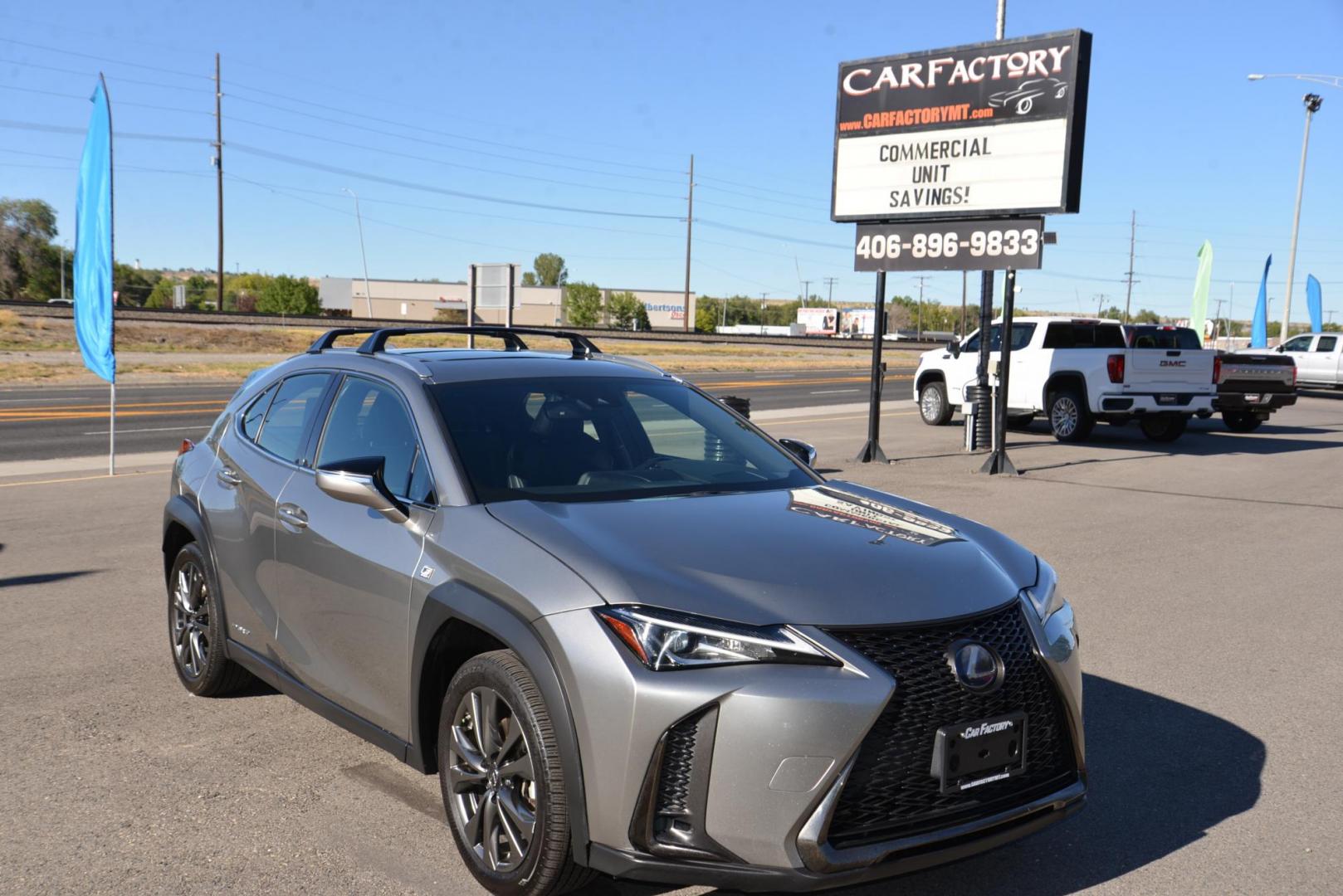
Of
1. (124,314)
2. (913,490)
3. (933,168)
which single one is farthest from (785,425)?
(124,314)

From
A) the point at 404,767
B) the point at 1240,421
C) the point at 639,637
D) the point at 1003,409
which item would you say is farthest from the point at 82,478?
the point at 1240,421

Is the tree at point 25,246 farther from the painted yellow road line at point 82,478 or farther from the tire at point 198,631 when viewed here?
the tire at point 198,631

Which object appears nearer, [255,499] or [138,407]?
[255,499]

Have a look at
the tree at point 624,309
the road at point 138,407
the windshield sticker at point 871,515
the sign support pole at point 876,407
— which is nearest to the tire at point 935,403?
the road at point 138,407

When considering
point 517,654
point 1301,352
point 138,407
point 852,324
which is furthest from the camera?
point 852,324

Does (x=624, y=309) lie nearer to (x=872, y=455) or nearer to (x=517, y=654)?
(x=872, y=455)

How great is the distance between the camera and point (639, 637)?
124 inches

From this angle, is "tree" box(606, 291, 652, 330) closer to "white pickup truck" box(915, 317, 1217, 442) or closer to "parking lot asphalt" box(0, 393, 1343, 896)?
"white pickup truck" box(915, 317, 1217, 442)

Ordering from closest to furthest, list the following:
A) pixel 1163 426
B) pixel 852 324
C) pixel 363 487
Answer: pixel 363 487 < pixel 1163 426 < pixel 852 324

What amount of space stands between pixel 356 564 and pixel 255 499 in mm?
1011

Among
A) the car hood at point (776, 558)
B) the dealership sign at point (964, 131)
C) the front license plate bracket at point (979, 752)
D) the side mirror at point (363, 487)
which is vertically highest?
the dealership sign at point (964, 131)

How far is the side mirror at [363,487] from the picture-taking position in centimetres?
395

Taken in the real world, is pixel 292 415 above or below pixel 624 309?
below

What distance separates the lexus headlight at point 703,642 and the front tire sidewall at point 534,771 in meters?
0.36
